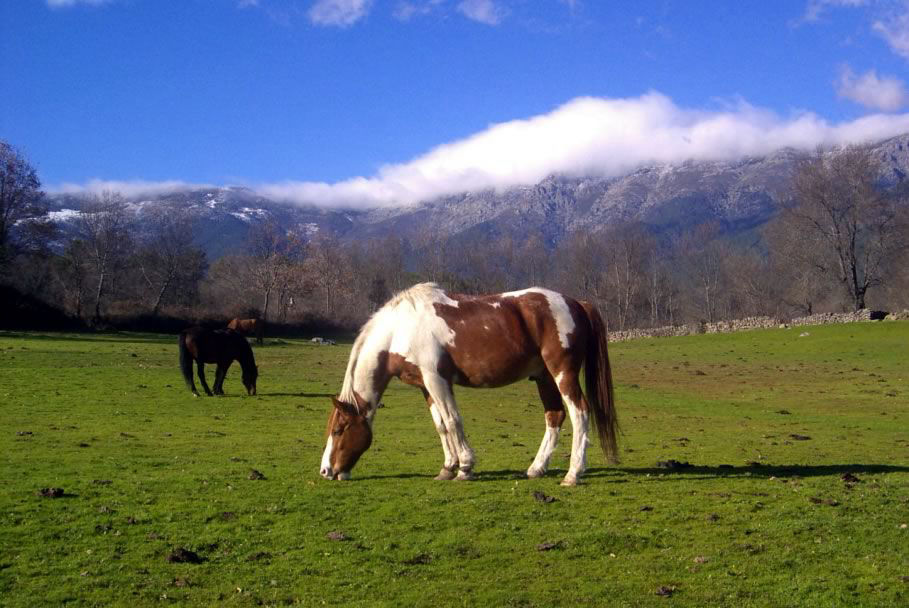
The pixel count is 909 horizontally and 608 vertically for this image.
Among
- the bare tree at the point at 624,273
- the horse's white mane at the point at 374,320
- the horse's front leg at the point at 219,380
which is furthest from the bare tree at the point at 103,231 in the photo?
the horse's white mane at the point at 374,320

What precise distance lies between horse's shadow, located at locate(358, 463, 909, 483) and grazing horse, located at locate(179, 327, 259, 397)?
481 inches

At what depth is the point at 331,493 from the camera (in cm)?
924

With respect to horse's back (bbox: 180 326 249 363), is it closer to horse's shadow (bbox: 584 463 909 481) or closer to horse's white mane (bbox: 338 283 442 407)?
horse's white mane (bbox: 338 283 442 407)

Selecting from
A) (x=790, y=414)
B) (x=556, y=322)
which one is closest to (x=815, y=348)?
(x=790, y=414)

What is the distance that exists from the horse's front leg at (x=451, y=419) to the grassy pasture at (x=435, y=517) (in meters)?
0.29

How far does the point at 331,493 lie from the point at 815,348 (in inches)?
1485

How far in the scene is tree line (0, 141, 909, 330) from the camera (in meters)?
60.5

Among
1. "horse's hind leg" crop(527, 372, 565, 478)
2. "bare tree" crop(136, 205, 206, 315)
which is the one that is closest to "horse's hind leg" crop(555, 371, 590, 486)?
"horse's hind leg" crop(527, 372, 565, 478)

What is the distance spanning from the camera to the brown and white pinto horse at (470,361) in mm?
10039

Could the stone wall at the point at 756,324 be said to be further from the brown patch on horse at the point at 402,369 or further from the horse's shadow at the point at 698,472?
the brown patch on horse at the point at 402,369

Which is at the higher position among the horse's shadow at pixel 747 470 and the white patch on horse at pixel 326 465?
the white patch on horse at pixel 326 465

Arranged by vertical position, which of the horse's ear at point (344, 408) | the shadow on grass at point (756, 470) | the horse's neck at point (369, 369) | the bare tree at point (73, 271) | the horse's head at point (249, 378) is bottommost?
the shadow on grass at point (756, 470)

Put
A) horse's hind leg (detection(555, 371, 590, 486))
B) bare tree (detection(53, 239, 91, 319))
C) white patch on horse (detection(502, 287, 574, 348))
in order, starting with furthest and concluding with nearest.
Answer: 1. bare tree (detection(53, 239, 91, 319))
2. white patch on horse (detection(502, 287, 574, 348))
3. horse's hind leg (detection(555, 371, 590, 486))

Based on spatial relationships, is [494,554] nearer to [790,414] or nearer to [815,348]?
[790,414]
